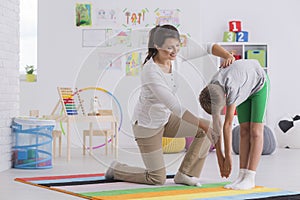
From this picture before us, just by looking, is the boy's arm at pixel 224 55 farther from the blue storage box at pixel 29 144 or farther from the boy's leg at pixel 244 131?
the blue storage box at pixel 29 144

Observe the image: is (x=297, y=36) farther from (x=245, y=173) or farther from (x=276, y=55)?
(x=245, y=173)

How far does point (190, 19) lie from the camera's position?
5.98 meters

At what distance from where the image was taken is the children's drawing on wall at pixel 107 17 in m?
5.91

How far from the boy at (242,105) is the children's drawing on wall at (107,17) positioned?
3239 mm

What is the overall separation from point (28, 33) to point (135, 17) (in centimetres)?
119

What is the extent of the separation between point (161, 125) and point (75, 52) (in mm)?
3129

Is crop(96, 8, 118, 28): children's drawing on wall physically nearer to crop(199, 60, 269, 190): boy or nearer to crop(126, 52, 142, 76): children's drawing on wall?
crop(126, 52, 142, 76): children's drawing on wall

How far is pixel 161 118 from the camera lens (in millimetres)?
2928

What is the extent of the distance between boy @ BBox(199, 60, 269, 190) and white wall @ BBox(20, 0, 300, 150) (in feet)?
9.27

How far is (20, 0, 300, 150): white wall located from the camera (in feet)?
19.2

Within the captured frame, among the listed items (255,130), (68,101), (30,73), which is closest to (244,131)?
(255,130)

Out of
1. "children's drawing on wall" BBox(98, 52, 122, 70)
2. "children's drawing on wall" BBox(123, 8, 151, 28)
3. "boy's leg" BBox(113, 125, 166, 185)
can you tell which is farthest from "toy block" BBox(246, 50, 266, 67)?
"boy's leg" BBox(113, 125, 166, 185)

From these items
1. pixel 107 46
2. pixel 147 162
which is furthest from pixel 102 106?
pixel 147 162

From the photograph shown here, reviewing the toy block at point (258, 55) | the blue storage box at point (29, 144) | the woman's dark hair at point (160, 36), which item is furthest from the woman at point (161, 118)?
the toy block at point (258, 55)
